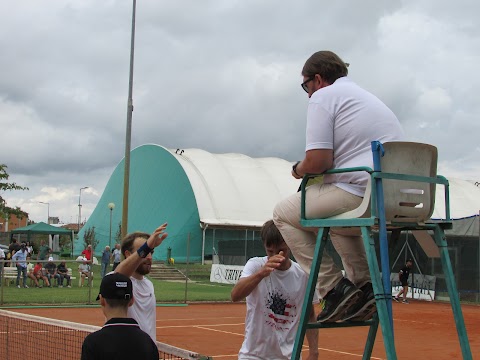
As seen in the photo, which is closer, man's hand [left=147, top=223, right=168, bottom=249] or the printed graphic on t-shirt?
man's hand [left=147, top=223, right=168, bottom=249]

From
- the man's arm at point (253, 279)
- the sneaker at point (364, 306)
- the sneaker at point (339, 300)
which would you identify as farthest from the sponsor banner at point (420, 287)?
the sneaker at point (339, 300)

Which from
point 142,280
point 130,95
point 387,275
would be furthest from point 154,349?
point 130,95

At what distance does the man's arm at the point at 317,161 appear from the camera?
4.29m

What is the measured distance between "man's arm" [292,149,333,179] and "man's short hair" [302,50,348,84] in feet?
1.61

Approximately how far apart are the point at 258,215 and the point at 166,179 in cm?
868

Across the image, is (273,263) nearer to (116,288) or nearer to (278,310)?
(278,310)

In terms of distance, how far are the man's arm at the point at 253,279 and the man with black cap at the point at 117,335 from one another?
97 cm

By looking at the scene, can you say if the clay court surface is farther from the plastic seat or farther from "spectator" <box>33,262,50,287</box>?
the plastic seat

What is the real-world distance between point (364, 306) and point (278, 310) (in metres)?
1.08

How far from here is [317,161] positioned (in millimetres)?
4305

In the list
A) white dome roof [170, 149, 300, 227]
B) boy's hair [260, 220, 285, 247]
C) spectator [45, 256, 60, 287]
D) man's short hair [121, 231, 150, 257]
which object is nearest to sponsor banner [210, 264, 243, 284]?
spectator [45, 256, 60, 287]

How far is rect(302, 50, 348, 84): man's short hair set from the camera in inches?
178

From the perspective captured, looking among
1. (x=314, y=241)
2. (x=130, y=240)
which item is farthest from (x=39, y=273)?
(x=314, y=241)

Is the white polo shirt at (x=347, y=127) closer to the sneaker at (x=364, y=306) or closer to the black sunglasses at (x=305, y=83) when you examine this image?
the black sunglasses at (x=305, y=83)
